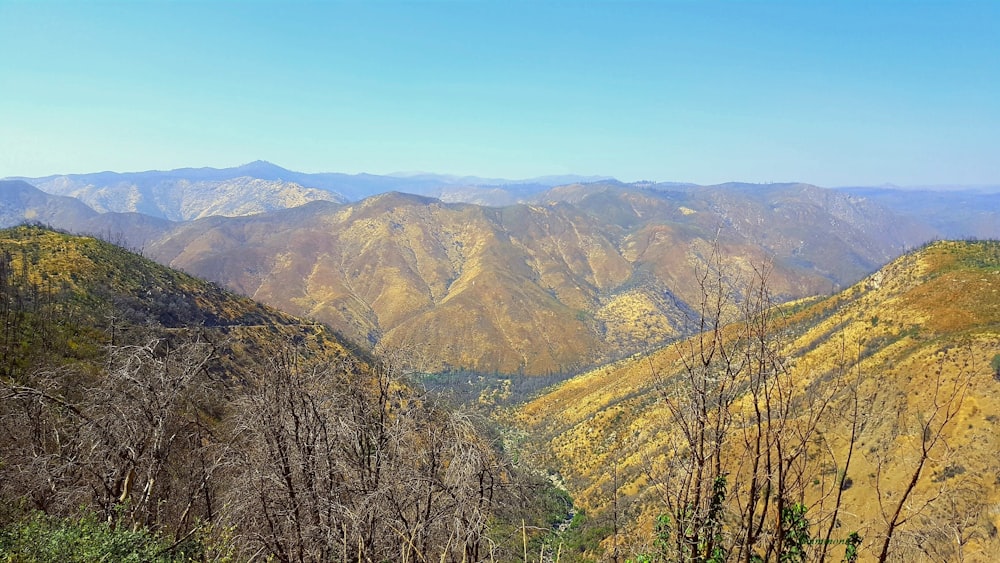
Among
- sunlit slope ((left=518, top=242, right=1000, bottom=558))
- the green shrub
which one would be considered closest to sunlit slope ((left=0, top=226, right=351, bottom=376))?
the green shrub

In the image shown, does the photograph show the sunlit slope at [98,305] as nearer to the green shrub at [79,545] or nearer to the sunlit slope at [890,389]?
the green shrub at [79,545]

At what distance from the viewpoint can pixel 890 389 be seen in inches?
1746

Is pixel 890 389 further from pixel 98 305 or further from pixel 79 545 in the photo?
pixel 98 305

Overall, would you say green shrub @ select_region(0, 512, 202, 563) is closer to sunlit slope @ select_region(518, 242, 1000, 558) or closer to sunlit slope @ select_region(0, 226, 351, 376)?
sunlit slope @ select_region(518, 242, 1000, 558)

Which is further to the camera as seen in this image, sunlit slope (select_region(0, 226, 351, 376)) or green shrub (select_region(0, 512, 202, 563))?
sunlit slope (select_region(0, 226, 351, 376))

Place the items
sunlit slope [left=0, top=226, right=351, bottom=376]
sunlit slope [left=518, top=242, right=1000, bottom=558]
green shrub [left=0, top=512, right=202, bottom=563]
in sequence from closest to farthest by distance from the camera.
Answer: green shrub [left=0, top=512, right=202, bottom=563] → sunlit slope [left=518, top=242, right=1000, bottom=558] → sunlit slope [left=0, top=226, right=351, bottom=376]

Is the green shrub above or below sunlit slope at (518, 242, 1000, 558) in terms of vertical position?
above

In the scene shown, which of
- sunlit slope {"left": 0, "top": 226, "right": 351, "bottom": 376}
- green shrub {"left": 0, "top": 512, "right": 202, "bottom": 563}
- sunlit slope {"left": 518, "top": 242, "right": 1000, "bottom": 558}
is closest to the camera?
green shrub {"left": 0, "top": 512, "right": 202, "bottom": 563}

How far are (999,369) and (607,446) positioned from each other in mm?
51860

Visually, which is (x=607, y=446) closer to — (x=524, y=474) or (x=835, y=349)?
(x=835, y=349)

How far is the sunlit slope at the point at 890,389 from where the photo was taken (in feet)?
97.7

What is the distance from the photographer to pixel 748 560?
4789mm

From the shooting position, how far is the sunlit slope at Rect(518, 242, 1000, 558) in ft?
97.7

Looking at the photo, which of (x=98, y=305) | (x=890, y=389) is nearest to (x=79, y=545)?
(x=98, y=305)
